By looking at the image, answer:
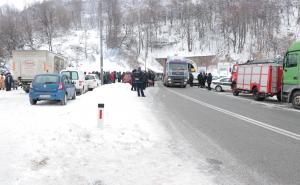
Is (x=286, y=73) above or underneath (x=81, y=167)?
above

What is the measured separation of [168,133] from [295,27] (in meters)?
94.0

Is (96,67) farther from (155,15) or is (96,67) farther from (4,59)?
(155,15)

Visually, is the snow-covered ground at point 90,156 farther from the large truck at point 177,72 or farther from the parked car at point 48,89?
the large truck at point 177,72

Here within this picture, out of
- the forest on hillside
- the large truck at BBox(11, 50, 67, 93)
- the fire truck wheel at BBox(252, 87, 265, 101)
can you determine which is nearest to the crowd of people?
the large truck at BBox(11, 50, 67, 93)

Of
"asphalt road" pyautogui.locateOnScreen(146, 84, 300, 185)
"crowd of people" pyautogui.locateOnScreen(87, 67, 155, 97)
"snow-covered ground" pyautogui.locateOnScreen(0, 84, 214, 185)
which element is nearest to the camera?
"snow-covered ground" pyautogui.locateOnScreen(0, 84, 214, 185)

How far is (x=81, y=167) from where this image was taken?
6074mm

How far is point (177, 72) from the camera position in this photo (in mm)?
36375

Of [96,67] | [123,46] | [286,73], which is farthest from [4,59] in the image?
[286,73]

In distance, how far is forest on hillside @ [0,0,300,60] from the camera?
3332 inches

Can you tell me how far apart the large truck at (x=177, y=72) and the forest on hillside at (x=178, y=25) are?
47.8 meters

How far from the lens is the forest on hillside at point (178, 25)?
278ft

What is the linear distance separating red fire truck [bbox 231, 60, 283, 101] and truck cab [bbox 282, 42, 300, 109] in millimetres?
3093

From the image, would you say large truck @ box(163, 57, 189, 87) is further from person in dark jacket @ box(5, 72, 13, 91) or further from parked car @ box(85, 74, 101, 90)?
person in dark jacket @ box(5, 72, 13, 91)

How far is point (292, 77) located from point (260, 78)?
4.77 metres
